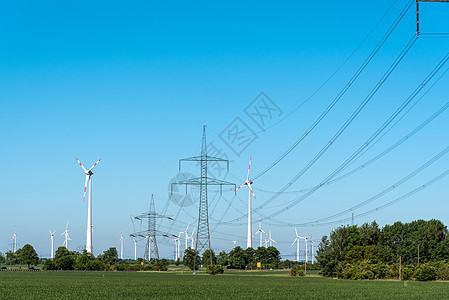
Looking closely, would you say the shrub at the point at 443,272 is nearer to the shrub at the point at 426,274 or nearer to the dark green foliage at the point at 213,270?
the shrub at the point at 426,274

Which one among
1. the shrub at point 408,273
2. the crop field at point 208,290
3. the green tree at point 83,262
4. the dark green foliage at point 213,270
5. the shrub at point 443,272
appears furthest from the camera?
the green tree at point 83,262

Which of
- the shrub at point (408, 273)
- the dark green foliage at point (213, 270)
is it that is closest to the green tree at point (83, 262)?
the dark green foliage at point (213, 270)

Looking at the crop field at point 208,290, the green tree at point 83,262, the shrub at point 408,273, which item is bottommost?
the green tree at point 83,262

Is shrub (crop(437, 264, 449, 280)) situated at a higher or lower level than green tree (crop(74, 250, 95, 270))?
higher

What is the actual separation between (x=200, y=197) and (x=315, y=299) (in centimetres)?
7182

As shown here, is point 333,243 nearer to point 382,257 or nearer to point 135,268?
point 382,257

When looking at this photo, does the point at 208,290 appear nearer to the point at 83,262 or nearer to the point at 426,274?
the point at 426,274

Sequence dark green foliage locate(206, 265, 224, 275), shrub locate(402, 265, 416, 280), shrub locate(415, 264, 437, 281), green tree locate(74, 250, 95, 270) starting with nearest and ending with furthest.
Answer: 1. shrub locate(415, 264, 437, 281)
2. shrub locate(402, 265, 416, 280)
3. dark green foliage locate(206, 265, 224, 275)
4. green tree locate(74, 250, 95, 270)

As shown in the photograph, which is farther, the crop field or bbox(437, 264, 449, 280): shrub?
bbox(437, 264, 449, 280): shrub

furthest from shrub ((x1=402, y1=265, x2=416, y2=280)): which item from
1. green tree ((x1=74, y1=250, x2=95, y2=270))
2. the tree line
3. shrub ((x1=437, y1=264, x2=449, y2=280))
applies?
green tree ((x1=74, y1=250, x2=95, y2=270))

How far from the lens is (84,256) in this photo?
192000 mm

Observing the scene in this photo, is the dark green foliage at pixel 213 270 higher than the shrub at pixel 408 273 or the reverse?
the reverse

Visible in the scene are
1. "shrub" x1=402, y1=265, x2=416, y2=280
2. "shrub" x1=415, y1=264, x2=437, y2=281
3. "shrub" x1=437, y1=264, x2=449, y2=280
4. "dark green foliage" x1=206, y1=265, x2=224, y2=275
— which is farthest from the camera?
"dark green foliage" x1=206, y1=265, x2=224, y2=275

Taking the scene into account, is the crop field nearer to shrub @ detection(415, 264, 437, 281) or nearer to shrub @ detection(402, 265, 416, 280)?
shrub @ detection(415, 264, 437, 281)
